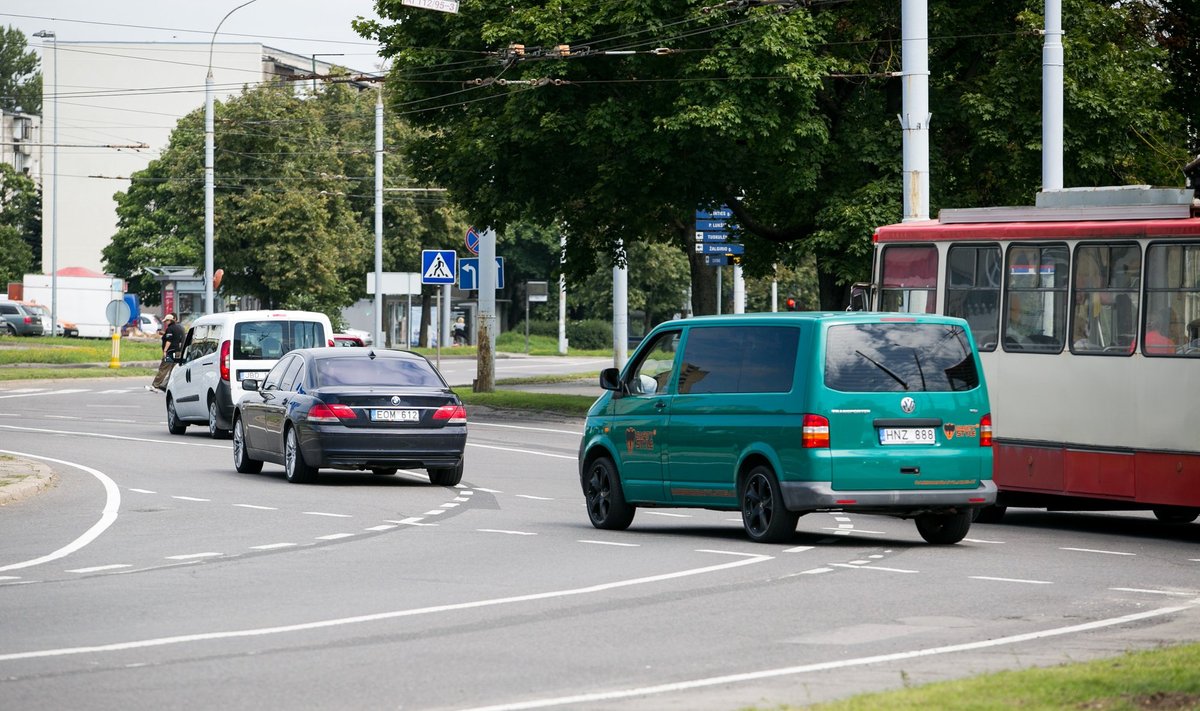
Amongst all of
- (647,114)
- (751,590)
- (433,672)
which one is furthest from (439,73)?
(433,672)

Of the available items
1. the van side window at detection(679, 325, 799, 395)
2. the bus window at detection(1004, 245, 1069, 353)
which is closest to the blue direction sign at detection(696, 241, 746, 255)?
the bus window at detection(1004, 245, 1069, 353)

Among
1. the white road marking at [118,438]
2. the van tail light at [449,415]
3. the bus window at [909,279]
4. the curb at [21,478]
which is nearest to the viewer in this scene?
the bus window at [909,279]

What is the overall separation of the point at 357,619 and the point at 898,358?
5.74 metres

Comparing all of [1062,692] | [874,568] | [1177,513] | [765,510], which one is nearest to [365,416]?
[765,510]

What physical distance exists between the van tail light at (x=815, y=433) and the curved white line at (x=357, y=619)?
1.37 meters

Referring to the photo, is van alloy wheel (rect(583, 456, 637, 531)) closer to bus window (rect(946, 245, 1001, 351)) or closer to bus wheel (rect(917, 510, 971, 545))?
bus wheel (rect(917, 510, 971, 545))

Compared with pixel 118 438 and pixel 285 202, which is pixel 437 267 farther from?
pixel 285 202

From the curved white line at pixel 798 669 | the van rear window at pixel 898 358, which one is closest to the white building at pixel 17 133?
the van rear window at pixel 898 358

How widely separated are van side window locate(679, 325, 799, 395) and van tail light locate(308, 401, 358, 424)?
6335 millimetres

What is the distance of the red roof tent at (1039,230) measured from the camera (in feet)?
54.1

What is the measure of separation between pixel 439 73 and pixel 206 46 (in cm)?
9203

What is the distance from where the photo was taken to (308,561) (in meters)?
14.1

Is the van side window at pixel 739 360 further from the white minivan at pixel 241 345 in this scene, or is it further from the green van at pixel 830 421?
the white minivan at pixel 241 345

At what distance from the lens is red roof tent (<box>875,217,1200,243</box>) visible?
54.1ft
